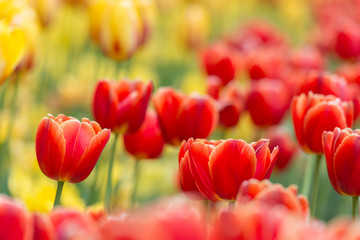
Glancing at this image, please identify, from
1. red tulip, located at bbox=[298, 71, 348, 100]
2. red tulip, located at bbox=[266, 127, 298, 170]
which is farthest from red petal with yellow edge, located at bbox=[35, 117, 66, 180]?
red tulip, located at bbox=[266, 127, 298, 170]

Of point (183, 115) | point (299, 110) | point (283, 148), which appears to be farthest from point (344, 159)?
point (283, 148)

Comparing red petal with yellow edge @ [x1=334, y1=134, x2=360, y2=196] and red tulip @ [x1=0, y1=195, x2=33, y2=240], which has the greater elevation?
red petal with yellow edge @ [x1=334, y1=134, x2=360, y2=196]

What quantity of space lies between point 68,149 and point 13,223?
341 millimetres

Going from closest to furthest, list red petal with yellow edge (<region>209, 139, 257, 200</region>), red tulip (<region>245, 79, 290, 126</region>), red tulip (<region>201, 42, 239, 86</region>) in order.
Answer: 1. red petal with yellow edge (<region>209, 139, 257, 200</region>)
2. red tulip (<region>245, 79, 290, 126</region>)
3. red tulip (<region>201, 42, 239, 86</region>)

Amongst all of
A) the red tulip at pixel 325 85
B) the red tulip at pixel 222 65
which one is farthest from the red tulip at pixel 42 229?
the red tulip at pixel 222 65

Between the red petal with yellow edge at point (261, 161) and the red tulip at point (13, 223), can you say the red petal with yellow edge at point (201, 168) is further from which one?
the red tulip at point (13, 223)

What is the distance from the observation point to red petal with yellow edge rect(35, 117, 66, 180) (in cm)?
78

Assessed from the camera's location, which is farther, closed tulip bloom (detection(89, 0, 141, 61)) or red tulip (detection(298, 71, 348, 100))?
closed tulip bloom (detection(89, 0, 141, 61))

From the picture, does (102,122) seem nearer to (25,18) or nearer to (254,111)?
(25,18)

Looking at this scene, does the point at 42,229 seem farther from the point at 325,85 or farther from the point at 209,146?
the point at 325,85

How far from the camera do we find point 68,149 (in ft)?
2.58

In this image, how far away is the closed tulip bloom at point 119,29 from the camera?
146 cm

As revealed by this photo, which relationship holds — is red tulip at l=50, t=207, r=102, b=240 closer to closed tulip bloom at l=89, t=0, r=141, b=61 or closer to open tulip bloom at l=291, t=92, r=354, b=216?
open tulip bloom at l=291, t=92, r=354, b=216

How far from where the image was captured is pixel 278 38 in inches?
89.1
